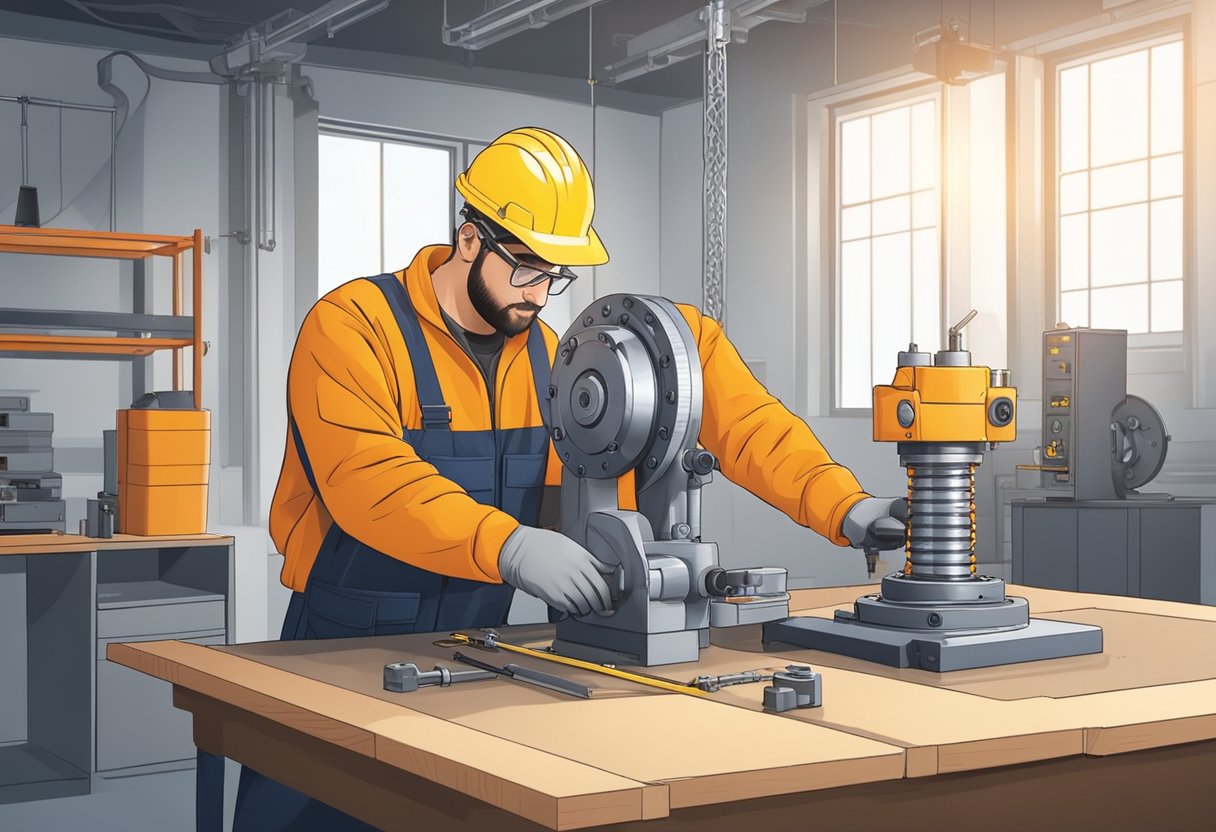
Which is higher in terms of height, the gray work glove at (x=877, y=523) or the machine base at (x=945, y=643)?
the gray work glove at (x=877, y=523)

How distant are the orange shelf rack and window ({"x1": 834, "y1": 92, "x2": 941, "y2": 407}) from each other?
3.14m

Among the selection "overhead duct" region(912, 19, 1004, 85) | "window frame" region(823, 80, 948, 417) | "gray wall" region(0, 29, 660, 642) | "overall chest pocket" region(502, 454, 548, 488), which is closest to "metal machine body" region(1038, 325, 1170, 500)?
"window frame" region(823, 80, 948, 417)

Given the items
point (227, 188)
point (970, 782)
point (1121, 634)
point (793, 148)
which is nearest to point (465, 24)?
point (227, 188)

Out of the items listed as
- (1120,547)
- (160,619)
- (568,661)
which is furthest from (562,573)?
(1120,547)

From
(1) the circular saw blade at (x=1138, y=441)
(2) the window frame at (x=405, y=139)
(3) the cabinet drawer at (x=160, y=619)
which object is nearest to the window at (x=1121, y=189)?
(1) the circular saw blade at (x=1138, y=441)

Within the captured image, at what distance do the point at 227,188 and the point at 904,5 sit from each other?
10.1 feet

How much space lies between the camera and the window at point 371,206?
19.2 ft

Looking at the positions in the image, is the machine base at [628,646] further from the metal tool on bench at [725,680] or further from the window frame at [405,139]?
the window frame at [405,139]

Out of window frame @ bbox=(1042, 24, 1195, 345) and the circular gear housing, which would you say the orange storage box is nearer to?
the circular gear housing

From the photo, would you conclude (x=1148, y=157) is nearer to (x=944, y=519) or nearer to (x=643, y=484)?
(x=944, y=519)

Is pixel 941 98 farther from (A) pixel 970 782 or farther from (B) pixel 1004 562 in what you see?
(A) pixel 970 782

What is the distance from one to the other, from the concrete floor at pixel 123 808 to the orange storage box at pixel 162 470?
29.1 inches

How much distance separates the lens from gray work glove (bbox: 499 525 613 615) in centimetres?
161

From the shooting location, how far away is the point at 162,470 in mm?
4121
